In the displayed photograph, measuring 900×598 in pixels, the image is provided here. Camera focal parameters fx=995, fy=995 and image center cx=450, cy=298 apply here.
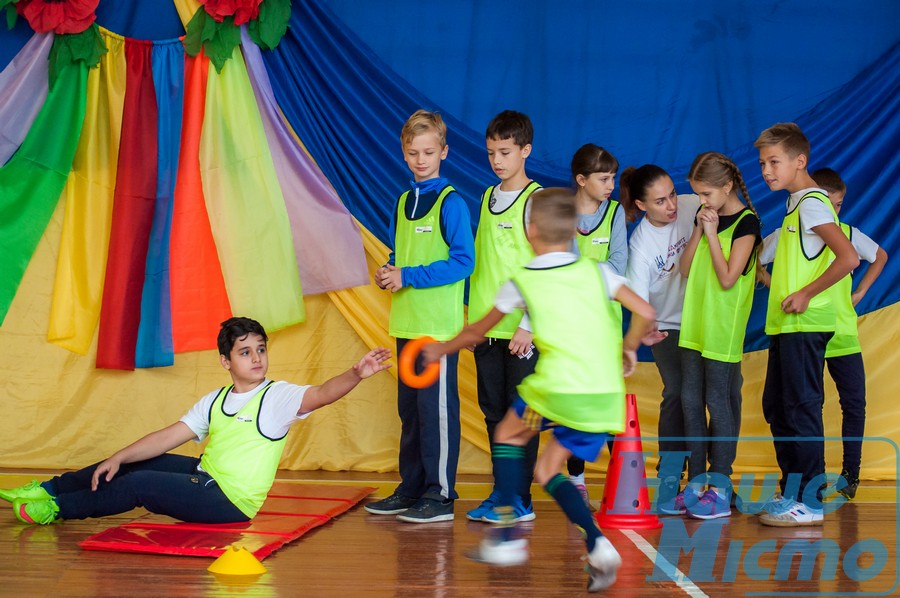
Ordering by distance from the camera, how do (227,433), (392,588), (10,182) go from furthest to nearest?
(10,182) → (227,433) → (392,588)

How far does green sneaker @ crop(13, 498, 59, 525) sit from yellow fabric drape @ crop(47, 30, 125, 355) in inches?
56.0

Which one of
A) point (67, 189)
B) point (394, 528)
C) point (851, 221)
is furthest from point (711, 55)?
point (67, 189)

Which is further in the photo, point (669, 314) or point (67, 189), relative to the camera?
point (67, 189)

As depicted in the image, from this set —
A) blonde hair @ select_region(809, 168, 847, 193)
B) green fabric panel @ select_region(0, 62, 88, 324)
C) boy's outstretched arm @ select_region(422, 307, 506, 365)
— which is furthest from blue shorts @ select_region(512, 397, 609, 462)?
green fabric panel @ select_region(0, 62, 88, 324)

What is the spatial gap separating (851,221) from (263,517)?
3204 mm

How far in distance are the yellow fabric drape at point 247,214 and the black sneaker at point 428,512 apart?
54.9 inches

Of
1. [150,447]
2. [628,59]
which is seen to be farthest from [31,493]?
[628,59]

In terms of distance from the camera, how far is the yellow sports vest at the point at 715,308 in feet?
13.6

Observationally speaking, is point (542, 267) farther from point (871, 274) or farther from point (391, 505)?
point (871, 274)

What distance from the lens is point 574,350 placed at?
2.99 m

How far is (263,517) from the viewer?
376cm

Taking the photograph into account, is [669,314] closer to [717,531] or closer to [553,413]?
[717,531]

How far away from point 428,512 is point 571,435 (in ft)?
3.48

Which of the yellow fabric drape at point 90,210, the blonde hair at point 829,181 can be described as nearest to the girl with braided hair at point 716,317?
the blonde hair at point 829,181
